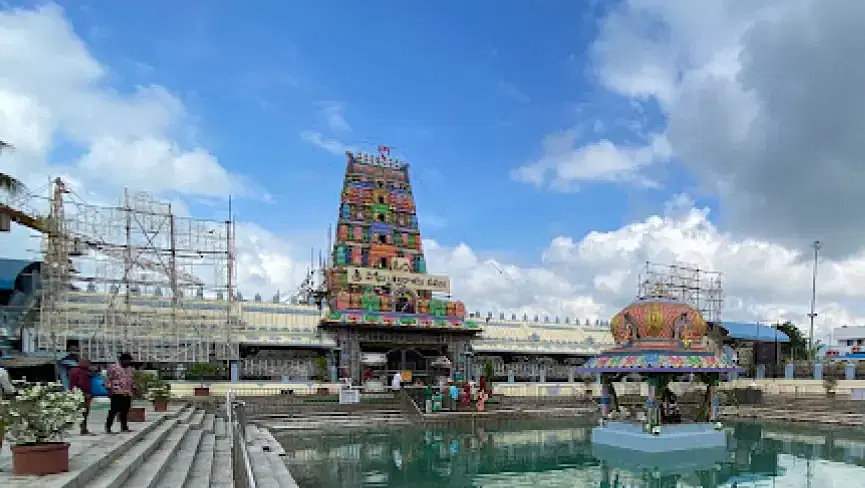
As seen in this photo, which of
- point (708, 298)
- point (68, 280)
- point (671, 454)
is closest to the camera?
point (671, 454)

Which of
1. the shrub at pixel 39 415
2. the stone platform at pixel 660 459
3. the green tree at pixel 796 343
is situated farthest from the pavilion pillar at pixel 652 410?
the green tree at pixel 796 343

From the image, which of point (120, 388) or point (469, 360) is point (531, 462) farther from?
point (469, 360)

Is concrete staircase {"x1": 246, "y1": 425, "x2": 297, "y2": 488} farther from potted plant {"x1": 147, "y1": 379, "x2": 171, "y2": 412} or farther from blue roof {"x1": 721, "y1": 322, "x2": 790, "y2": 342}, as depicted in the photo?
blue roof {"x1": 721, "y1": 322, "x2": 790, "y2": 342}

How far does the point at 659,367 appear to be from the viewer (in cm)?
1684

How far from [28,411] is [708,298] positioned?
4247 centimetres

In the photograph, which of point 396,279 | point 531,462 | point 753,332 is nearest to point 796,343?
point 753,332

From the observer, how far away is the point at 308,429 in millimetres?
21750

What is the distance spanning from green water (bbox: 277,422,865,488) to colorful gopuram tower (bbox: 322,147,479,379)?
36.2 feet

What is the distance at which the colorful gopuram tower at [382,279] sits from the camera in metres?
32.4

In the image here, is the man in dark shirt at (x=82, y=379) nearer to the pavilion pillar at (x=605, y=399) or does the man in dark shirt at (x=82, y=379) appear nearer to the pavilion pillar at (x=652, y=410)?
the pavilion pillar at (x=652, y=410)

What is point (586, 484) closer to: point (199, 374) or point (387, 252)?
point (199, 374)

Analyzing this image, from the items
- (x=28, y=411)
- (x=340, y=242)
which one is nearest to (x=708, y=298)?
(x=340, y=242)

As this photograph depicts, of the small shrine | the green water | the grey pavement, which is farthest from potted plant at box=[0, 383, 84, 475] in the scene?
the small shrine

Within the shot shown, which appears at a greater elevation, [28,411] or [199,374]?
[28,411]
